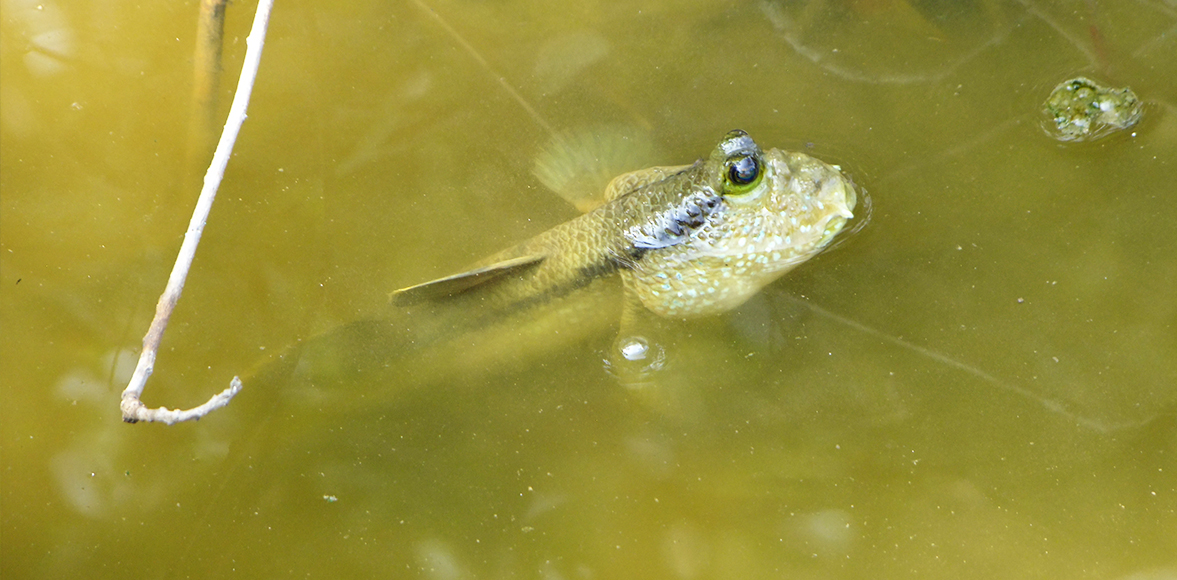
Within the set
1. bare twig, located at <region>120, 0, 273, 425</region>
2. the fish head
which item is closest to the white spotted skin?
the fish head

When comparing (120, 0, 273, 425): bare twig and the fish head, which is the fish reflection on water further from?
(120, 0, 273, 425): bare twig

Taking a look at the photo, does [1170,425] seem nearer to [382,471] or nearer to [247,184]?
[382,471]

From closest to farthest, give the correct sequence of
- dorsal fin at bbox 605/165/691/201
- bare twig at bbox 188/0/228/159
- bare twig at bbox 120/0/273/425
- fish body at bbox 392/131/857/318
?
1. bare twig at bbox 120/0/273/425
2. fish body at bbox 392/131/857/318
3. dorsal fin at bbox 605/165/691/201
4. bare twig at bbox 188/0/228/159

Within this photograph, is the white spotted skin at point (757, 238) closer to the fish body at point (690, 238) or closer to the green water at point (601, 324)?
the fish body at point (690, 238)

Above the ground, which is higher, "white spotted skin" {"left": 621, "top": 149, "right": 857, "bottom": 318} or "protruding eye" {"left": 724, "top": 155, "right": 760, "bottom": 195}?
"protruding eye" {"left": 724, "top": 155, "right": 760, "bottom": 195}

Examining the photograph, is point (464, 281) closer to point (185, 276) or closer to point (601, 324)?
point (601, 324)

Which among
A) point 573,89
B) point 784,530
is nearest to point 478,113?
point 573,89

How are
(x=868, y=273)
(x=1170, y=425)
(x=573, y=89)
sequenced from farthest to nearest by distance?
(x=573, y=89) → (x=868, y=273) → (x=1170, y=425)
